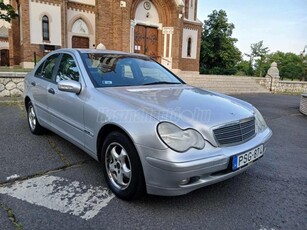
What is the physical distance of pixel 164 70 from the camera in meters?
4.47

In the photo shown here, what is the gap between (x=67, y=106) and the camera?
3551 millimetres

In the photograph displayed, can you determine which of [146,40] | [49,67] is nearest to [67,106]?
[49,67]

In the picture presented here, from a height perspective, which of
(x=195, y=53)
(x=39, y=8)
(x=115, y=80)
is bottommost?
(x=115, y=80)

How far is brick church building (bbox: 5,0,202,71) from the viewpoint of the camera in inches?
710

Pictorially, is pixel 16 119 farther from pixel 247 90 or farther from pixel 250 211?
pixel 247 90

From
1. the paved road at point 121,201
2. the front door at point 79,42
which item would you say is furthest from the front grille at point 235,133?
the front door at point 79,42

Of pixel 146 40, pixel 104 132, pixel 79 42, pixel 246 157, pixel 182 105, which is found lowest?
pixel 246 157

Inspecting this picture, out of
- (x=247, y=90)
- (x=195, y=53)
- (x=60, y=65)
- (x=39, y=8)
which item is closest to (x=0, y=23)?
(x=39, y=8)

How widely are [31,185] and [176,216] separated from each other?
1707 millimetres

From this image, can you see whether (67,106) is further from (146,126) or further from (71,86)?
(146,126)

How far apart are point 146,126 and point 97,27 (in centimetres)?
1849

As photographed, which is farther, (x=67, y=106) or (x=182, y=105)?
(x=67, y=106)

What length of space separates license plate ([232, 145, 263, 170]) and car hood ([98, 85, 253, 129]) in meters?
0.36

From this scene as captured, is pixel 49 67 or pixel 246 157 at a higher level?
pixel 49 67
